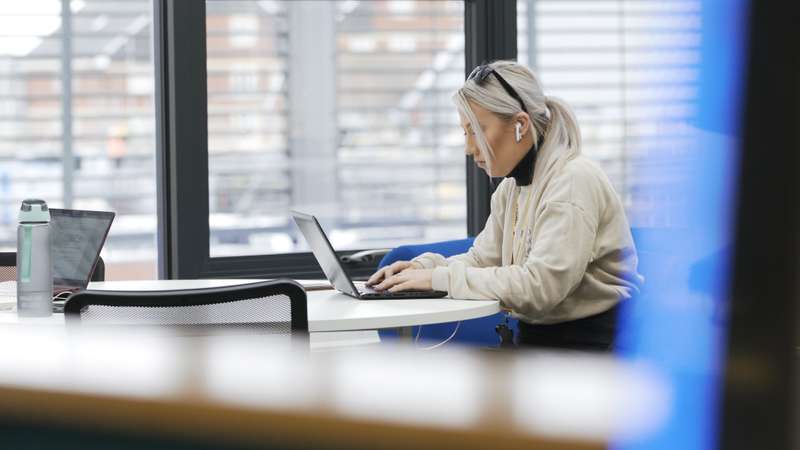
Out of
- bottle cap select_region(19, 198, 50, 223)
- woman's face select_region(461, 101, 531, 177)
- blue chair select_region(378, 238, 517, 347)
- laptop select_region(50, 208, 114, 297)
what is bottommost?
blue chair select_region(378, 238, 517, 347)

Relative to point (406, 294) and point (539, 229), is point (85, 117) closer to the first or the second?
point (406, 294)

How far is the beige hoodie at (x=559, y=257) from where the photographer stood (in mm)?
2357

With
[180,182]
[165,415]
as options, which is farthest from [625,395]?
[180,182]

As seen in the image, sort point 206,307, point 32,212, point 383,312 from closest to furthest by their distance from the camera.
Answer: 1. point 206,307
2. point 32,212
3. point 383,312

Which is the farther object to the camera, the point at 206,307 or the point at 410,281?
the point at 410,281

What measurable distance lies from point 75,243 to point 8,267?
0.63 m

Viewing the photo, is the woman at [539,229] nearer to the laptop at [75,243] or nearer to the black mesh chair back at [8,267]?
the laptop at [75,243]

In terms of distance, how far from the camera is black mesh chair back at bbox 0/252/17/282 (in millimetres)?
2850

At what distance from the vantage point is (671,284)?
0.34 meters

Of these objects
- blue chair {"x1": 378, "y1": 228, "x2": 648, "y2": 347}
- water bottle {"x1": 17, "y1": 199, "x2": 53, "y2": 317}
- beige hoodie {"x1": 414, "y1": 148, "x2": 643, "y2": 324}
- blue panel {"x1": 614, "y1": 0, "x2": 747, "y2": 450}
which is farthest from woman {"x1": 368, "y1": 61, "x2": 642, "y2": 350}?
blue panel {"x1": 614, "y1": 0, "x2": 747, "y2": 450}

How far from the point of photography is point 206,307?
167 centimetres

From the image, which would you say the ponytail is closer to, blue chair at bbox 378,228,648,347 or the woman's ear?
the woman's ear

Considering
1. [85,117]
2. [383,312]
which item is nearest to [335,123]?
[85,117]

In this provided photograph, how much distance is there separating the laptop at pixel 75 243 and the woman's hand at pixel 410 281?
2.20 feet
